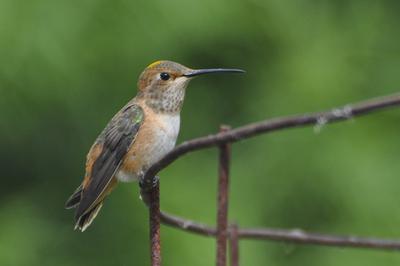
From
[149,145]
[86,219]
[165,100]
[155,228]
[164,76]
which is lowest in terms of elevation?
[155,228]

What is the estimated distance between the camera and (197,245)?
3816 mm

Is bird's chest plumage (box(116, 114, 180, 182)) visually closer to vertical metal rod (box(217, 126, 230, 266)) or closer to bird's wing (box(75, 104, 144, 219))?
bird's wing (box(75, 104, 144, 219))

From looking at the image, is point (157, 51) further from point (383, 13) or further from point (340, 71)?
point (383, 13)

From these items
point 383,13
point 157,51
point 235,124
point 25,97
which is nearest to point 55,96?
point 25,97

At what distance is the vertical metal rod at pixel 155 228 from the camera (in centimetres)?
153

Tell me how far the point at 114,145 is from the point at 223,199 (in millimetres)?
1305

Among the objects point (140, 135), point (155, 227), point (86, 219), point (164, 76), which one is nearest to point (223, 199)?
point (155, 227)

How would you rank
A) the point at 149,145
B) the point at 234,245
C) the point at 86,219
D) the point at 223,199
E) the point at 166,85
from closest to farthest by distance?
the point at 223,199
the point at 234,245
the point at 86,219
the point at 149,145
the point at 166,85

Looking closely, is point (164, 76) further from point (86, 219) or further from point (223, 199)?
point (223, 199)

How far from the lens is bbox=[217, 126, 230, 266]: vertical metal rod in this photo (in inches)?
56.1

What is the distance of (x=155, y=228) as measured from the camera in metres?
1.57

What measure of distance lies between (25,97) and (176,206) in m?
0.84

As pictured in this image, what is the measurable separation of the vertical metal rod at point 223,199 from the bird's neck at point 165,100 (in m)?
1.25

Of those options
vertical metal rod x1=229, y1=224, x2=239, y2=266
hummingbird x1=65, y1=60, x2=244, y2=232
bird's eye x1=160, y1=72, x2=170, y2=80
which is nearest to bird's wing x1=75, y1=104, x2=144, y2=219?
hummingbird x1=65, y1=60, x2=244, y2=232
